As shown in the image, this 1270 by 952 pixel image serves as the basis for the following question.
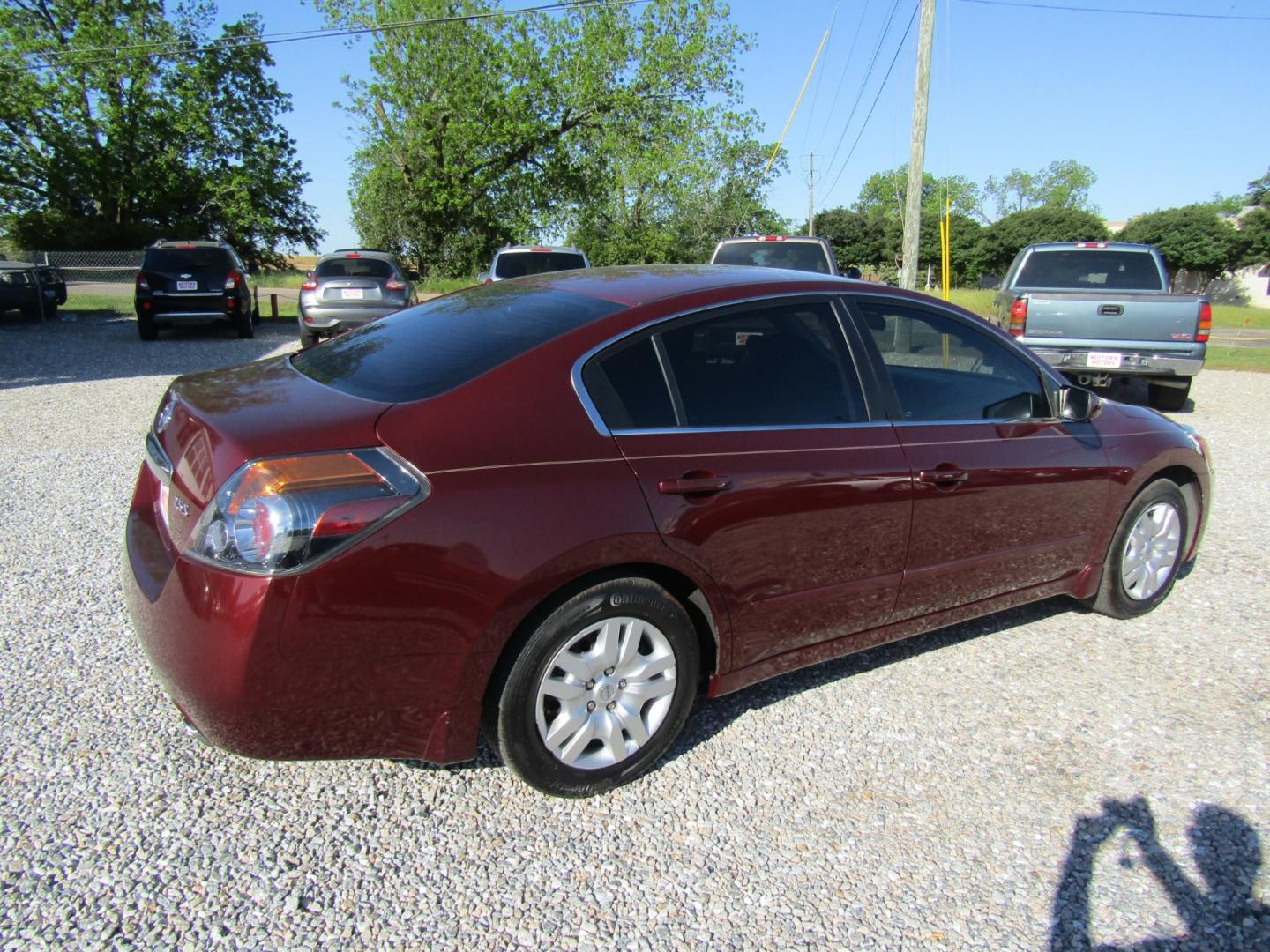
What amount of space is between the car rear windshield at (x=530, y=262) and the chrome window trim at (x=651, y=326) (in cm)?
1206

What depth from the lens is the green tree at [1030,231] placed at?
64.2 meters

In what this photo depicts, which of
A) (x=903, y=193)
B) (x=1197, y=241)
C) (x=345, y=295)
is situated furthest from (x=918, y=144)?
(x=903, y=193)

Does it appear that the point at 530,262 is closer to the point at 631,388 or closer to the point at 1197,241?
the point at 631,388

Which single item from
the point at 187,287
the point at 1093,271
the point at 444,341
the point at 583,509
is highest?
the point at 1093,271

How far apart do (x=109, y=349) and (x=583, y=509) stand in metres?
15.2

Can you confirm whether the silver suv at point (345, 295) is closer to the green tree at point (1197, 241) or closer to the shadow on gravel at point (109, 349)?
the shadow on gravel at point (109, 349)

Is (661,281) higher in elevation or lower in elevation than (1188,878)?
higher

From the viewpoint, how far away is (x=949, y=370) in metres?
4.12

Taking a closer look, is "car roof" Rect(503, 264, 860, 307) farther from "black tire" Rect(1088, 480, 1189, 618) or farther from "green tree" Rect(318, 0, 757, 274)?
"green tree" Rect(318, 0, 757, 274)

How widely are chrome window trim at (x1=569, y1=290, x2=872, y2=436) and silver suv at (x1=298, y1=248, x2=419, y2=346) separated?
38.8 feet

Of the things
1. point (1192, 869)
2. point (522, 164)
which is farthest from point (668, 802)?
point (522, 164)

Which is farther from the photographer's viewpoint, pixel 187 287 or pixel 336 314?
pixel 187 287

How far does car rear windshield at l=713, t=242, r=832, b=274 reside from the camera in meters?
12.9

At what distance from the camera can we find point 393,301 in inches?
595
